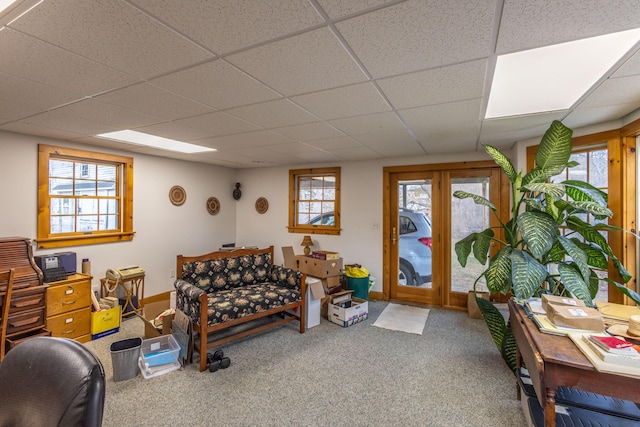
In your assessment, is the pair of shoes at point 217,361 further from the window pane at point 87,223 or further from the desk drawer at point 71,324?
the window pane at point 87,223

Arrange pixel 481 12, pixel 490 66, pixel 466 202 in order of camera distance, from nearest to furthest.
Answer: pixel 481 12, pixel 490 66, pixel 466 202

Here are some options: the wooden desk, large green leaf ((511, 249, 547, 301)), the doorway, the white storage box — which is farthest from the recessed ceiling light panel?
the white storage box

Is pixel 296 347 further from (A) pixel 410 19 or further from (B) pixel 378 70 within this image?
(A) pixel 410 19

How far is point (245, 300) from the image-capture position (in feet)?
10.1

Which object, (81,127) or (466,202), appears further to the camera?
(466,202)

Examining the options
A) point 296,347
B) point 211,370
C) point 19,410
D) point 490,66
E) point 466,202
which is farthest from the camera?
point 466,202

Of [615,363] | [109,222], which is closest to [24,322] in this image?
[109,222]

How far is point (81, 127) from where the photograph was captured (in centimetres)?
296

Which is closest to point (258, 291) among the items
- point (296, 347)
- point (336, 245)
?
point (296, 347)

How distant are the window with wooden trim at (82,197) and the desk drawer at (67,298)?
2.43 ft

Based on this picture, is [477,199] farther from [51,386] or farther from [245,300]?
[51,386]

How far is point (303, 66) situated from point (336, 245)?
3.66 m

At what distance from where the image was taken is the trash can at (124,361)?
2.45m

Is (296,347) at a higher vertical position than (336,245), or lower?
lower
